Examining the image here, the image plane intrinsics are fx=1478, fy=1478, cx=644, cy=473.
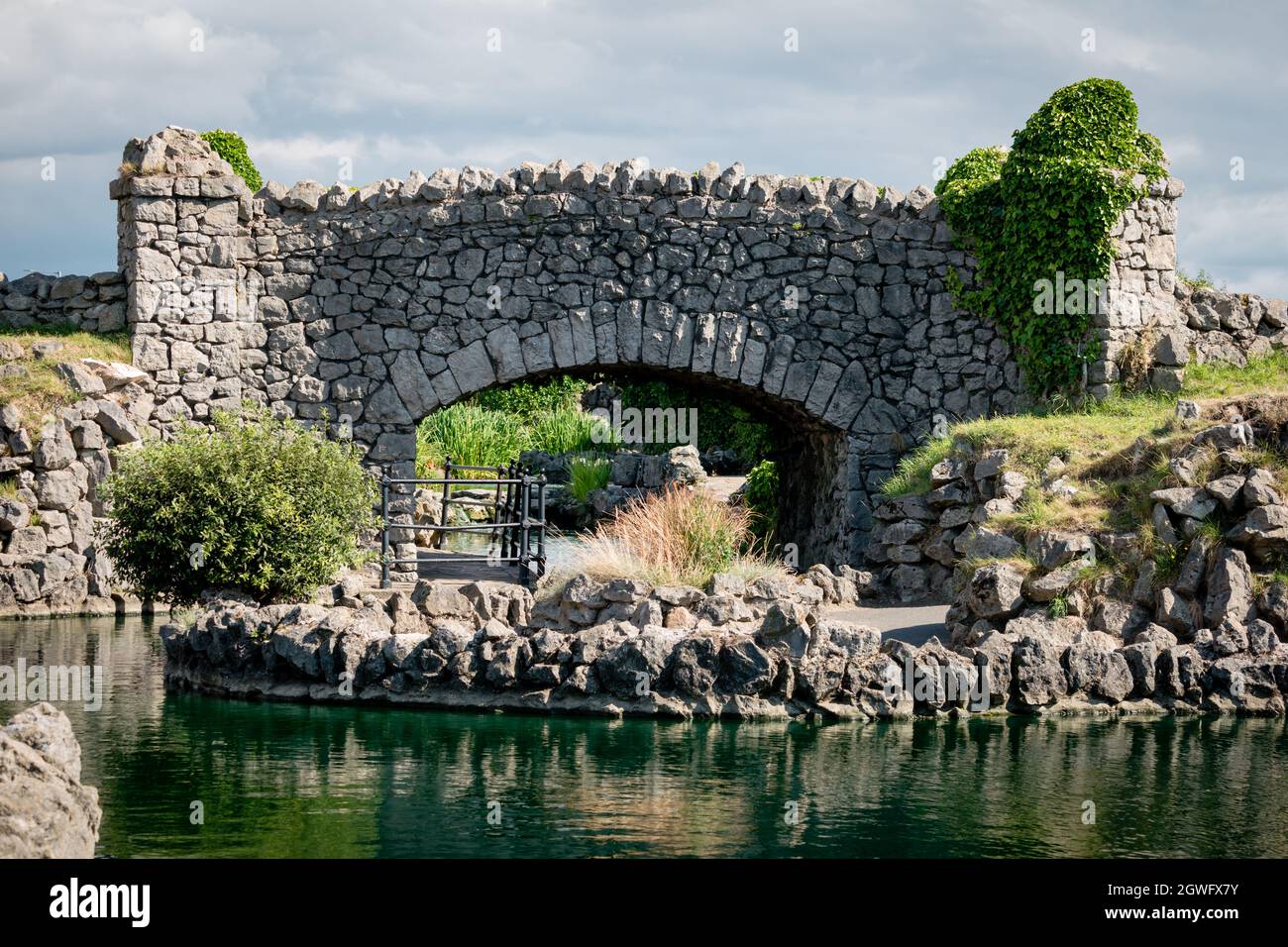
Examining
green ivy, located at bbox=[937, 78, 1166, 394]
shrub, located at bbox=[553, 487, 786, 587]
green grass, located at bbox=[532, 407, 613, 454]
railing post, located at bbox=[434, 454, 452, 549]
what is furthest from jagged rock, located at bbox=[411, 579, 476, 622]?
green grass, located at bbox=[532, 407, 613, 454]

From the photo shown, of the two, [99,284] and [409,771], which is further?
[99,284]

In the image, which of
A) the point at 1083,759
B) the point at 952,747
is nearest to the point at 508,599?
the point at 952,747

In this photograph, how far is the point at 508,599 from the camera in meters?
11.3

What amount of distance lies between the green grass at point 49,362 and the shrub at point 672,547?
5.72m

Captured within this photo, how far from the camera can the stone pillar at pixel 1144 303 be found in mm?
15133

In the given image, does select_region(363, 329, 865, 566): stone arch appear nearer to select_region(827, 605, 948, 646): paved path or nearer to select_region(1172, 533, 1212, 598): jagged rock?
select_region(827, 605, 948, 646): paved path

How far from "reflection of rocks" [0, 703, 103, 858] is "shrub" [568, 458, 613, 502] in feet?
67.7

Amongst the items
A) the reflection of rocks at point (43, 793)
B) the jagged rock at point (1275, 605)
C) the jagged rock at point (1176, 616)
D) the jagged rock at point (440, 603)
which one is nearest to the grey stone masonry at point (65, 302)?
the jagged rock at point (440, 603)

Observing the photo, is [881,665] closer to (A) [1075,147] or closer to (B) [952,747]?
(B) [952,747]

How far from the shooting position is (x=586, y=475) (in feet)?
89.8

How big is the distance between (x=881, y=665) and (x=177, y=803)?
4.63 metres

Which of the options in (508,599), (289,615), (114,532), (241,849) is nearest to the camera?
(241,849)

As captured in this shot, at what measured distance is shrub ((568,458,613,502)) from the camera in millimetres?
27078
